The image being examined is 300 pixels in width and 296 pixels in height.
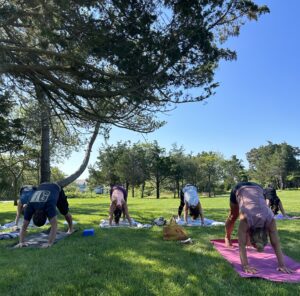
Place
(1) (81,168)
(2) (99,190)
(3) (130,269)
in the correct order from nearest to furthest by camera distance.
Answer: (3) (130,269) → (1) (81,168) → (2) (99,190)

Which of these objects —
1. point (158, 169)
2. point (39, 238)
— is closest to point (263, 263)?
point (39, 238)

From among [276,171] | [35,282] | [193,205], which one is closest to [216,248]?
[35,282]

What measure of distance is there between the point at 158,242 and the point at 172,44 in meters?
4.43

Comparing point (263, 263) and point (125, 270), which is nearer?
point (125, 270)

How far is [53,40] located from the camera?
26.3 feet

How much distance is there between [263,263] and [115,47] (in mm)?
5227

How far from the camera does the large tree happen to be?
7.98 metres

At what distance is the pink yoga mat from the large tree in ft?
13.9

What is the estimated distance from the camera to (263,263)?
19.0 feet

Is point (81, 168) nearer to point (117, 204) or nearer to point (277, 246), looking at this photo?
point (117, 204)

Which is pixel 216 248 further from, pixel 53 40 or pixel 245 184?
pixel 53 40

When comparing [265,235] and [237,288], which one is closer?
[237,288]

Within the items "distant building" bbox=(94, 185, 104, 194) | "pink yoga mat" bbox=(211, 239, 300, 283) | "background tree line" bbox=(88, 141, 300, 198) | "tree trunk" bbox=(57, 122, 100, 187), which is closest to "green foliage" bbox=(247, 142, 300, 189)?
"background tree line" bbox=(88, 141, 300, 198)

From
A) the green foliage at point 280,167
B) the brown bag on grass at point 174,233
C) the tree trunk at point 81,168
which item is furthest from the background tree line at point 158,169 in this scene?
the brown bag on grass at point 174,233
